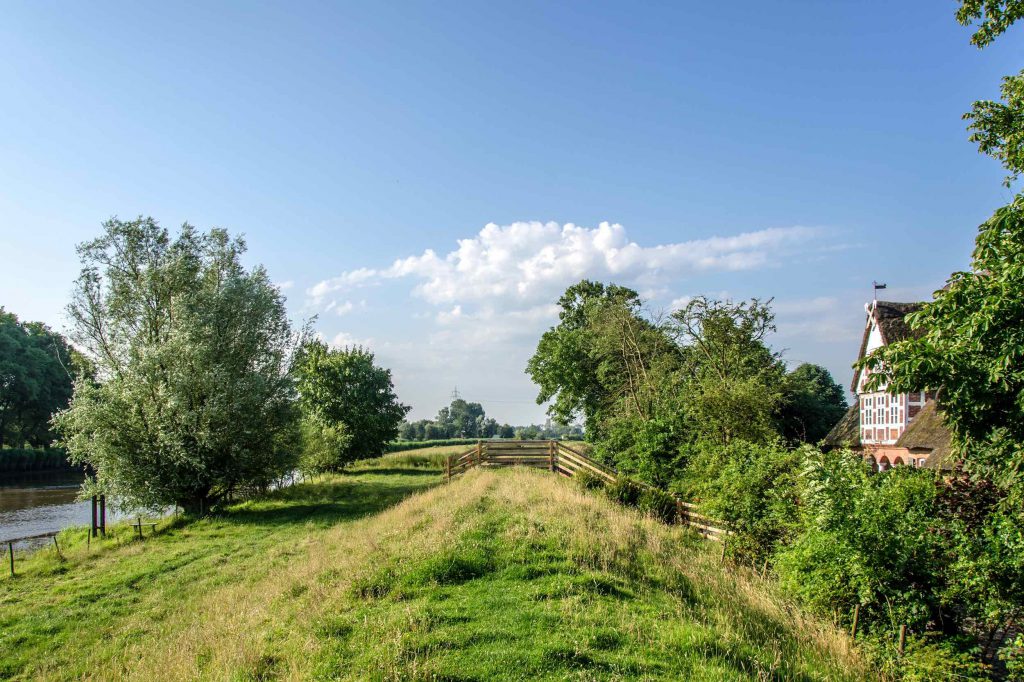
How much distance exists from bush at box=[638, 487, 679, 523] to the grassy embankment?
234 cm

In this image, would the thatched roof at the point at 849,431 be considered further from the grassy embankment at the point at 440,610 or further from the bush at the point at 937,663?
the bush at the point at 937,663

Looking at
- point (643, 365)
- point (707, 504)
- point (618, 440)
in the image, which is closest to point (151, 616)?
point (707, 504)

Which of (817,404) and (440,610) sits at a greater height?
(817,404)

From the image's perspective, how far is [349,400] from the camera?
44812 mm

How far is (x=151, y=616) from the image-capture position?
475 inches

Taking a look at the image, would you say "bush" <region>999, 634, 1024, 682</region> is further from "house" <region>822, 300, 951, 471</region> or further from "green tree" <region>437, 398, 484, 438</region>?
"green tree" <region>437, 398, 484, 438</region>

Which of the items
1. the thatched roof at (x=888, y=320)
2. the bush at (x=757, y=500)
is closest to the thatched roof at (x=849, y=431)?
the thatched roof at (x=888, y=320)

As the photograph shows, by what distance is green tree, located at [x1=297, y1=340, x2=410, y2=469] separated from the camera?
4353cm

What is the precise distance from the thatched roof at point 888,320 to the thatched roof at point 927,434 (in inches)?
142

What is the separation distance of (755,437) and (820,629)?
12866 mm

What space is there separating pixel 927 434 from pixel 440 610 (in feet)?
74.3

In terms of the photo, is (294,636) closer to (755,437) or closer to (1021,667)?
(1021,667)

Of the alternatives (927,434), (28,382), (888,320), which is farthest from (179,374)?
(28,382)

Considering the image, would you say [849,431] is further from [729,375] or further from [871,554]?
[871,554]
